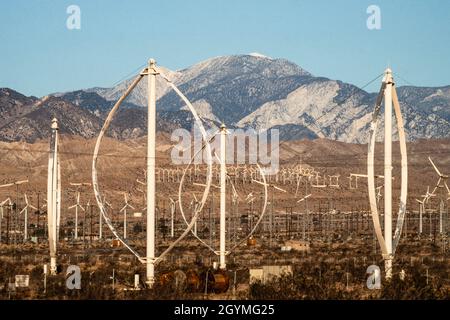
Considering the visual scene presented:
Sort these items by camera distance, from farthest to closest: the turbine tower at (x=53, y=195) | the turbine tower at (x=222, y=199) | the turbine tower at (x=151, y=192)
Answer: the turbine tower at (x=222, y=199), the turbine tower at (x=53, y=195), the turbine tower at (x=151, y=192)

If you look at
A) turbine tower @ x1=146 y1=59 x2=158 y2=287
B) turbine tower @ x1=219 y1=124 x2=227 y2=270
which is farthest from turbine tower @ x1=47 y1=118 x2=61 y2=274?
turbine tower @ x1=146 y1=59 x2=158 y2=287

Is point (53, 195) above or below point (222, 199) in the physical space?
above

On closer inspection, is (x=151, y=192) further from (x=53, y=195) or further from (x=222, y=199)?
(x=222, y=199)

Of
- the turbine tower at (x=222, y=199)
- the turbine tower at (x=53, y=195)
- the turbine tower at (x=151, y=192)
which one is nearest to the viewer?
the turbine tower at (x=151, y=192)

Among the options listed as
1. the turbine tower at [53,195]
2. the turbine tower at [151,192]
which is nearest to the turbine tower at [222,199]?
the turbine tower at [53,195]

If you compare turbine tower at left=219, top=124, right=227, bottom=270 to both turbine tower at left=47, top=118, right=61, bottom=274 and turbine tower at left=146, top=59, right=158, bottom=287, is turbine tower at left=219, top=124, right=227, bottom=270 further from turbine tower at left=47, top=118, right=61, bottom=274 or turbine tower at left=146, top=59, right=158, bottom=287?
turbine tower at left=146, top=59, right=158, bottom=287

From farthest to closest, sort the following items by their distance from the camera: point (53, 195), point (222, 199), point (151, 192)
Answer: point (222, 199)
point (53, 195)
point (151, 192)

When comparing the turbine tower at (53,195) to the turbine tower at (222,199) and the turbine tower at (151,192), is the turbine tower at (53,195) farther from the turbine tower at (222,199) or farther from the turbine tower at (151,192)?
the turbine tower at (151,192)

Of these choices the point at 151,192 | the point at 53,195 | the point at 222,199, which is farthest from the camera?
the point at 222,199

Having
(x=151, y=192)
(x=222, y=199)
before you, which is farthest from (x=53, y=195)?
(x=151, y=192)

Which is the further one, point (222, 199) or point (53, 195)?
point (222, 199)
